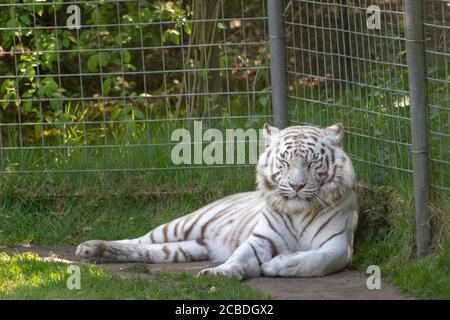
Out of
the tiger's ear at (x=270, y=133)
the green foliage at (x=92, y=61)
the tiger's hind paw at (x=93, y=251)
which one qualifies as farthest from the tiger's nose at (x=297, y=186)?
the green foliage at (x=92, y=61)

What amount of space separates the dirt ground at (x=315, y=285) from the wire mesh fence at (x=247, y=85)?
0.81m

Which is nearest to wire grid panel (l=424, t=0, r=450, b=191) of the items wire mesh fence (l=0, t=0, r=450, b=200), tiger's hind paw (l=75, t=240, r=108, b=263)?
wire mesh fence (l=0, t=0, r=450, b=200)

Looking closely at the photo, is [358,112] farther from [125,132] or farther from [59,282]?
[59,282]

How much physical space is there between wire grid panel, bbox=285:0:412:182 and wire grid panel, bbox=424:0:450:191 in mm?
243

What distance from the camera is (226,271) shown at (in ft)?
20.0

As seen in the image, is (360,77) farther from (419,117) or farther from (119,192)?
(119,192)

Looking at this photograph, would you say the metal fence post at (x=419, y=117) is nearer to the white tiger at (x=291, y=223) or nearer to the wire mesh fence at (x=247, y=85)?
the wire mesh fence at (x=247, y=85)

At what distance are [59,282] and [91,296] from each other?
357 millimetres

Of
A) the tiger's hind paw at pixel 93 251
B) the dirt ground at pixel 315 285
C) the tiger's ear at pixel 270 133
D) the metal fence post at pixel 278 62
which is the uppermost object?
the metal fence post at pixel 278 62

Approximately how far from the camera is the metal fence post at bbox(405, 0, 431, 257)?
6.24 meters

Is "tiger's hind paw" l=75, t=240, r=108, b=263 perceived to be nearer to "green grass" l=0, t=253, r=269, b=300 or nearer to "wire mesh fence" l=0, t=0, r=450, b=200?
"green grass" l=0, t=253, r=269, b=300

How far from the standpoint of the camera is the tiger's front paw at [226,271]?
6.06m

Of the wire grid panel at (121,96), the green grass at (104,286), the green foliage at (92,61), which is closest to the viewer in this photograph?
the green grass at (104,286)

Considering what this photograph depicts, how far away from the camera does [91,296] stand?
18.3ft
